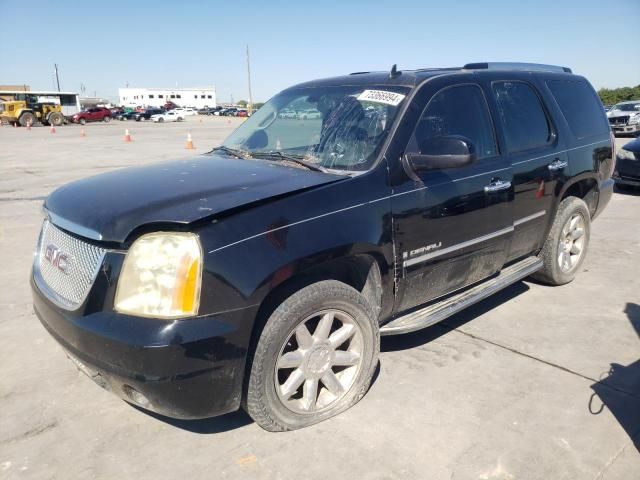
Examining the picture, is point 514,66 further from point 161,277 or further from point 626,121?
point 626,121

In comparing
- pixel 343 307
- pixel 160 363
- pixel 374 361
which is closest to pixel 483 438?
pixel 374 361

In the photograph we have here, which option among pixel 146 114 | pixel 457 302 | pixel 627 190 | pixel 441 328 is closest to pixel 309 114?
pixel 457 302

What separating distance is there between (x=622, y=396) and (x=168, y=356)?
8.58ft

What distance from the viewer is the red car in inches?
1680

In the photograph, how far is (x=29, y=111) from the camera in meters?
38.4

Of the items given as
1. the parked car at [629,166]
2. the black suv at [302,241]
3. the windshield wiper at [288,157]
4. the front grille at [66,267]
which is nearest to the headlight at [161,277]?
the black suv at [302,241]

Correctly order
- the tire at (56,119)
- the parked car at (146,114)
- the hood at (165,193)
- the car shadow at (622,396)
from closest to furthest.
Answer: the hood at (165,193) < the car shadow at (622,396) < the tire at (56,119) < the parked car at (146,114)

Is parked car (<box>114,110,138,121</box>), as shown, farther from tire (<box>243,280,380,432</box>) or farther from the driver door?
tire (<box>243,280,380,432</box>)

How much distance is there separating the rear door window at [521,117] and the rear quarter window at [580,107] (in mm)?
393

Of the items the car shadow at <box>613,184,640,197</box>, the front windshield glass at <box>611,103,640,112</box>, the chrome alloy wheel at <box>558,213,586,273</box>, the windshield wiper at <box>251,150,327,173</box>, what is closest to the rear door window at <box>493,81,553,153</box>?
the chrome alloy wheel at <box>558,213,586,273</box>

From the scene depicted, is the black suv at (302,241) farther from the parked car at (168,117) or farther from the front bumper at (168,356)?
the parked car at (168,117)

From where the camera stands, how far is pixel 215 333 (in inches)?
87.5

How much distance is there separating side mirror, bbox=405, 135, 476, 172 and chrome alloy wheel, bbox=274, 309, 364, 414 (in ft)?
3.33

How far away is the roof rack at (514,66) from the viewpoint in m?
3.99
